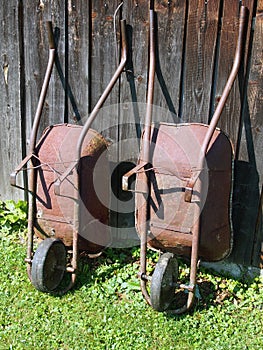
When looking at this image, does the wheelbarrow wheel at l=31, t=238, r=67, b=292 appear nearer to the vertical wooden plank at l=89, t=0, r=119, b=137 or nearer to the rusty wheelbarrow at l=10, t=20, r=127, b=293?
the rusty wheelbarrow at l=10, t=20, r=127, b=293

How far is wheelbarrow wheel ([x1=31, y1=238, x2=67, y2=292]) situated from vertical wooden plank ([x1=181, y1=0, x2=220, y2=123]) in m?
1.26

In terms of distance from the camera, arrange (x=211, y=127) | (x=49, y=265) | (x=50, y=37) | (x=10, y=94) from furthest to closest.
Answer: (x=10, y=94)
(x=50, y=37)
(x=49, y=265)
(x=211, y=127)

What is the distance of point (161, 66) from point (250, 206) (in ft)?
3.78

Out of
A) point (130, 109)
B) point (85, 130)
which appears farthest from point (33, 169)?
point (130, 109)

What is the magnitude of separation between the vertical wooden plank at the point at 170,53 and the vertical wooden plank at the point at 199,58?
0.05 metres

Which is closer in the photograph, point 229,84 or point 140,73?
point 229,84

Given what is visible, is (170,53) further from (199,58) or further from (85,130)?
(85,130)

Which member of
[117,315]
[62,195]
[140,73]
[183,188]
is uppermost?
[140,73]

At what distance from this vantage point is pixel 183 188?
9.60 ft

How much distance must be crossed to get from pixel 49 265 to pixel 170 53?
65.0 inches

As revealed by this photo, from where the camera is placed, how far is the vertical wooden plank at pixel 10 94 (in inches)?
139

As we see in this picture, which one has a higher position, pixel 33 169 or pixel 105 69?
pixel 105 69

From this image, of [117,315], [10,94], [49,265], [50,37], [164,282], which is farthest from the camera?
[10,94]

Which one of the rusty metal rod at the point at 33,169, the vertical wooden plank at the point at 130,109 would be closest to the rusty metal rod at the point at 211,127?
the vertical wooden plank at the point at 130,109
